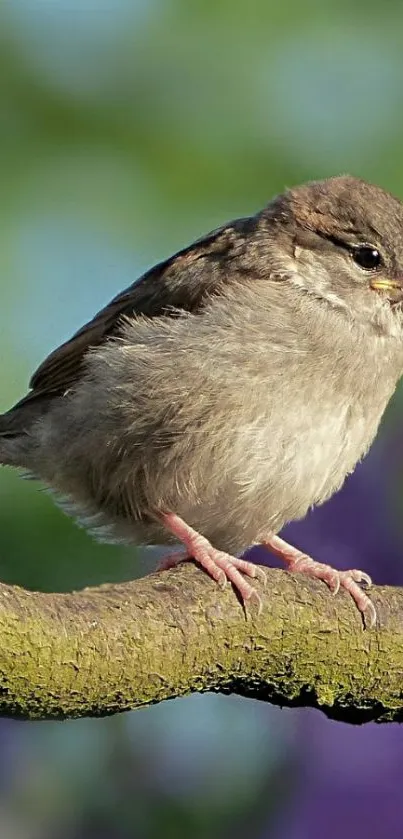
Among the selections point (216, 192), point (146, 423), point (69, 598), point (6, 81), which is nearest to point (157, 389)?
point (146, 423)

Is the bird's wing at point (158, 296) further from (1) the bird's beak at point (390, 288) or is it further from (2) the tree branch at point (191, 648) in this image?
(2) the tree branch at point (191, 648)

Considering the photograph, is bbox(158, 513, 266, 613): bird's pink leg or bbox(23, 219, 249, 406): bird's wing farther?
bbox(23, 219, 249, 406): bird's wing

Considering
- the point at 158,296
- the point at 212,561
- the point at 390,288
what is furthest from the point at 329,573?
the point at 158,296

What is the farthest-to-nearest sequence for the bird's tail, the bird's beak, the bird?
1. the bird's tail
2. the bird's beak
3. the bird

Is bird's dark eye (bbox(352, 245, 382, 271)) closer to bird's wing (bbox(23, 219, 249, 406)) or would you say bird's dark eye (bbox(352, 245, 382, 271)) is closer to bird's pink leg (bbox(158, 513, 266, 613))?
bird's wing (bbox(23, 219, 249, 406))

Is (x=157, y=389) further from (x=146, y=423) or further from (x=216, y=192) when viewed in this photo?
(x=216, y=192)

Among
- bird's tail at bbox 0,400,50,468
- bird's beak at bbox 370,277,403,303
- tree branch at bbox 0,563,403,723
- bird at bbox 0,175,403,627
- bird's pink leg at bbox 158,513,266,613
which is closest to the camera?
tree branch at bbox 0,563,403,723

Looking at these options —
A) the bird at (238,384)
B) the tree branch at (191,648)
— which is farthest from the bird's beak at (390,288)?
the tree branch at (191,648)

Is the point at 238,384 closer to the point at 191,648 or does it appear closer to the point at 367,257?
the point at 367,257

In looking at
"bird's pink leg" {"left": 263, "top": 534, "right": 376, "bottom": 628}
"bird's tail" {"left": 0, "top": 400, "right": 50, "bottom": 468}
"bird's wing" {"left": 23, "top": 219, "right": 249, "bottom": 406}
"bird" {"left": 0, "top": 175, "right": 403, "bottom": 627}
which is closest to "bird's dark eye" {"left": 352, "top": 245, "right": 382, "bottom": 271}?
"bird" {"left": 0, "top": 175, "right": 403, "bottom": 627}
